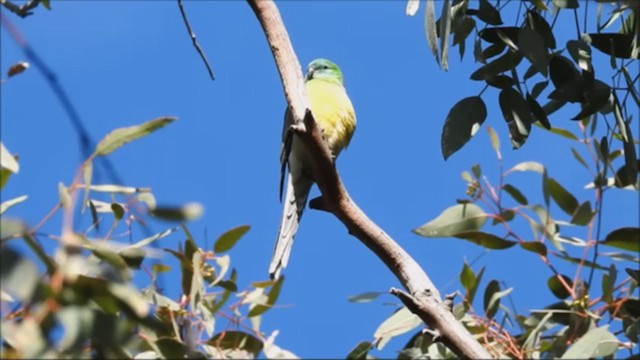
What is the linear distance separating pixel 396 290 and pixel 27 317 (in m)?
1.05

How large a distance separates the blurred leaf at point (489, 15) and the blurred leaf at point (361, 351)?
108cm

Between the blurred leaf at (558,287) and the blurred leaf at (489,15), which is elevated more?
the blurred leaf at (489,15)

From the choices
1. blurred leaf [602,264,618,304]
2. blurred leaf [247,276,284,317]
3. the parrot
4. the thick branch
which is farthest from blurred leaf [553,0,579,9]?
blurred leaf [247,276,284,317]

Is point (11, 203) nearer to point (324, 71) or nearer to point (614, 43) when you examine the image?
point (614, 43)

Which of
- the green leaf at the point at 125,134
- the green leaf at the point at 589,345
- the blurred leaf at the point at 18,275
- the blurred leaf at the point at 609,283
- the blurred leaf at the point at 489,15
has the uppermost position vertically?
the blurred leaf at the point at 489,15

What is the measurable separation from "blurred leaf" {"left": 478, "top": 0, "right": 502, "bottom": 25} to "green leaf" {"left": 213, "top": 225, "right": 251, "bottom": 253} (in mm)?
877

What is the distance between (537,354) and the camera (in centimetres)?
292

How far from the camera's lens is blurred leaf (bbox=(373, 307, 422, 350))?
2814mm

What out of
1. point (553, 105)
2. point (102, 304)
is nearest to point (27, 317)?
point (102, 304)

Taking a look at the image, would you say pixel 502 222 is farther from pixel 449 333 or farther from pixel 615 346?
pixel 449 333

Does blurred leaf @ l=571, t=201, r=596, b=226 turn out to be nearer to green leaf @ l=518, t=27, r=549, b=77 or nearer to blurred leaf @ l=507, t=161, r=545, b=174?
blurred leaf @ l=507, t=161, r=545, b=174

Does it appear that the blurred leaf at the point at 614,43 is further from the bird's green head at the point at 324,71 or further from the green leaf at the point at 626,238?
the bird's green head at the point at 324,71

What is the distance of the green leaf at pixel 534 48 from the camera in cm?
204

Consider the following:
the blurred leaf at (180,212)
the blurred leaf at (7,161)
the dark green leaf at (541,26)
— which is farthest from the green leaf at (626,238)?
the blurred leaf at (180,212)
